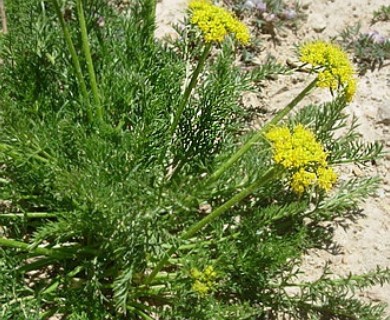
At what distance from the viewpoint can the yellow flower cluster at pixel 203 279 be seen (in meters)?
2.18

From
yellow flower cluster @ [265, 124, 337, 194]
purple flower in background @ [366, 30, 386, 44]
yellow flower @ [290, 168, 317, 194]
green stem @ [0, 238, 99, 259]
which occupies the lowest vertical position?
green stem @ [0, 238, 99, 259]

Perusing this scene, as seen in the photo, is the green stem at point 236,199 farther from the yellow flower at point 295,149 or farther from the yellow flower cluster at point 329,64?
the yellow flower cluster at point 329,64

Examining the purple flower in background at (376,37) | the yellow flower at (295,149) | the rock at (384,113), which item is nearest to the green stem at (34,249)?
the yellow flower at (295,149)

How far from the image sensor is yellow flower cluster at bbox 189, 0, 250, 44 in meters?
2.18

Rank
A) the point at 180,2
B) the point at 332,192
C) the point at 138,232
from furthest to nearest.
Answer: the point at 180,2 < the point at 332,192 < the point at 138,232

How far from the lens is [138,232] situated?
2260 millimetres

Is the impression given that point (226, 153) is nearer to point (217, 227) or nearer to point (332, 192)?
point (217, 227)

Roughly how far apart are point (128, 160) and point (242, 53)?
1.57m

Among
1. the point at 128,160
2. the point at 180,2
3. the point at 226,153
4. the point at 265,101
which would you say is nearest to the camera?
the point at 128,160

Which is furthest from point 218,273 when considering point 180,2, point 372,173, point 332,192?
point 180,2

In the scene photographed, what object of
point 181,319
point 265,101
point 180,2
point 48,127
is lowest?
point 181,319

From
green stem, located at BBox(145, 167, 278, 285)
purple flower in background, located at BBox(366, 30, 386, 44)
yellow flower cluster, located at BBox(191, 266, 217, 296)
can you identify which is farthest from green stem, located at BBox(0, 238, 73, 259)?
purple flower in background, located at BBox(366, 30, 386, 44)

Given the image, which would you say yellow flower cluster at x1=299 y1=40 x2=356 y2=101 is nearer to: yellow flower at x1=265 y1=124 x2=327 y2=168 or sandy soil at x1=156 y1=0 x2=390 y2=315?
yellow flower at x1=265 y1=124 x2=327 y2=168

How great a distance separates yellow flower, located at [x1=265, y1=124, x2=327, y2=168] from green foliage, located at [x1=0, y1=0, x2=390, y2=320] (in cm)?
27
